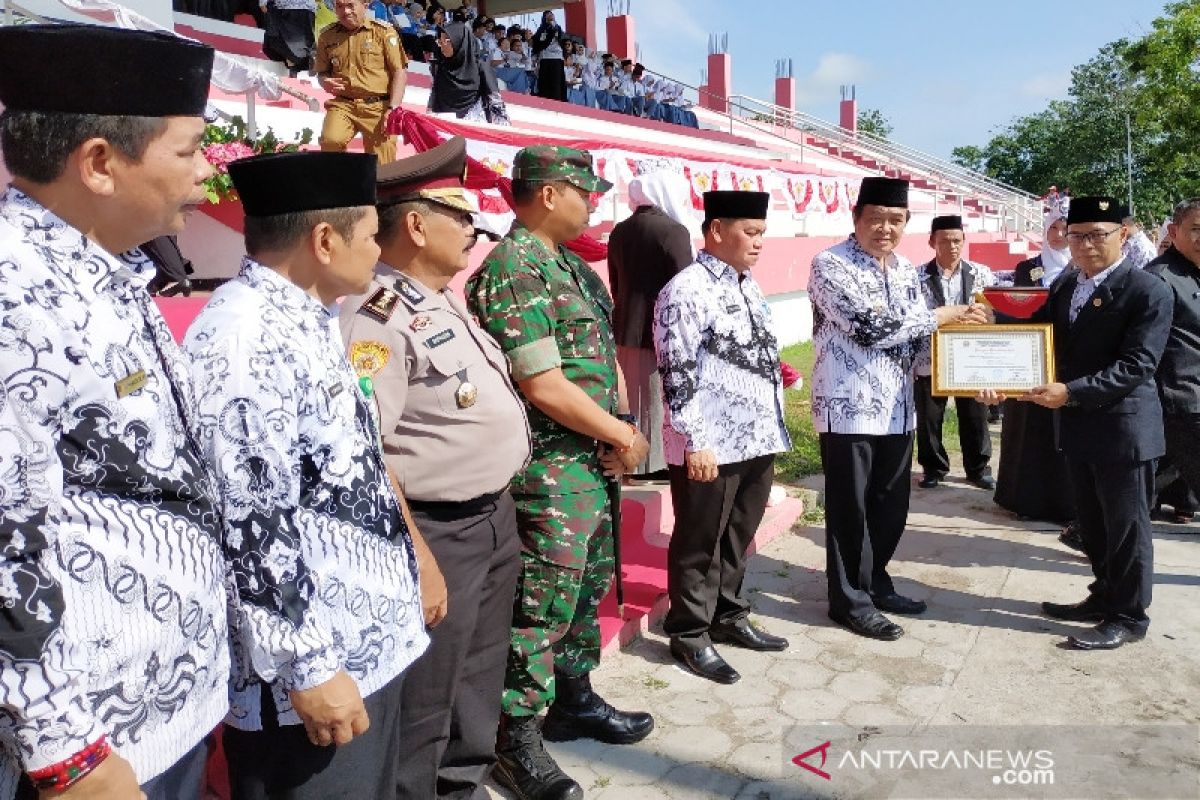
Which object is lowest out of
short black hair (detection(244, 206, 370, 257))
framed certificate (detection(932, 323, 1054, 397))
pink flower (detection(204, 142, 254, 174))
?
framed certificate (detection(932, 323, 1054, 397))

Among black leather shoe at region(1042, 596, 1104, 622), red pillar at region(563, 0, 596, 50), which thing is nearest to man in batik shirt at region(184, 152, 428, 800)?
black leather shoe at region(1042, 596, 1104, 622)

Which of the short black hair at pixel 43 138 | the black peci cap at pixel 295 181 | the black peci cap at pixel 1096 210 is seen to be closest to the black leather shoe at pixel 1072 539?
the black peci cap at pixel 1096 210

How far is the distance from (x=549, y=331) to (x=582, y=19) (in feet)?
76.6

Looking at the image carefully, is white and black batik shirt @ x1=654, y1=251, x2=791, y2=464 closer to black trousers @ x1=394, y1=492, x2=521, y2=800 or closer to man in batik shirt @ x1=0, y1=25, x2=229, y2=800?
black trousers @ x1=394, y1=492, x2=521, y2=800

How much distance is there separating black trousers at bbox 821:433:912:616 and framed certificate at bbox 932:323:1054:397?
1.19 ft

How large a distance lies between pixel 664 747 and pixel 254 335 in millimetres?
2163

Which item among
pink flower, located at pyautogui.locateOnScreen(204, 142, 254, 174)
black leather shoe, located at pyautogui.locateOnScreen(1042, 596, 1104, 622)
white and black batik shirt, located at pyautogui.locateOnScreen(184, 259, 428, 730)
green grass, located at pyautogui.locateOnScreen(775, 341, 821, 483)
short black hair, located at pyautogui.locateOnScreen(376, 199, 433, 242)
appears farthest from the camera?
green grass, located at pyautogui.locateOnScreen(775, 341, 821, 483)

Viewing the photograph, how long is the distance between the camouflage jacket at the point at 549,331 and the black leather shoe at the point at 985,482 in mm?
4396

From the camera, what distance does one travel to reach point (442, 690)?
7.22 ft

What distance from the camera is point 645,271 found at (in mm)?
4836

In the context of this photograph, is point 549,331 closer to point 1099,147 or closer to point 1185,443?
point 1185,443

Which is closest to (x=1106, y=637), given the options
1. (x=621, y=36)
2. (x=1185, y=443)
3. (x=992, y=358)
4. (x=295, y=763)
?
(x=1185, y=443)

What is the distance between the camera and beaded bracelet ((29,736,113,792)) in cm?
109

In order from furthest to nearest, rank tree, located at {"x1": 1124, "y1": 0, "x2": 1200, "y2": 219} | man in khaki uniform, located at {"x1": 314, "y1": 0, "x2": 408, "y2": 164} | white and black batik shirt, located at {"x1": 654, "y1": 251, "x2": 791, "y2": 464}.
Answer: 1. tree, located at {"x1": 1124, "y1": 0, "x2": 1200, "y2": 219}
2. man in khaki uniform, located at {"x1": 314, "y1": 0, "x2": 408, "y2": 164}
3. white and black batik shirt, located at {"x1": 654, "y1": 251, "x2": 791, "y2": 464}
